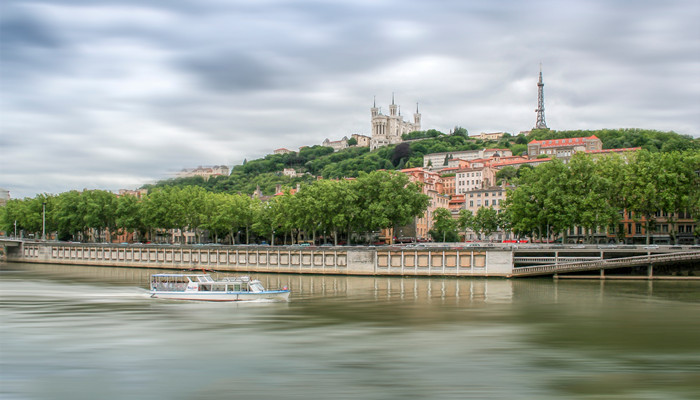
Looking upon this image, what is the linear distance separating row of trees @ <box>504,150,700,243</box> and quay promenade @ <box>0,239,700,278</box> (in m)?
8.87

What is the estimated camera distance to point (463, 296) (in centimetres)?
5066

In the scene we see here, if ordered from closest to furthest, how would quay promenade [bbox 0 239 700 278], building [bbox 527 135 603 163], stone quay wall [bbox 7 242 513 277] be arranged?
1. quay promenade [bbox 0 239 700 278]
2. stone quay wall [bbox 7 242 513 277]
3. building [bbox 527 135 603 163]

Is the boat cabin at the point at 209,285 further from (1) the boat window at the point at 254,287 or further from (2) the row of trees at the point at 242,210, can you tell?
(2) the row of trees at the point at 242,210

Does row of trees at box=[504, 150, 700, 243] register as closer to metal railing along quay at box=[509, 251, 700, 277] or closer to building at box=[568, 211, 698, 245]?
building at box=[568, 211, 698, 245]

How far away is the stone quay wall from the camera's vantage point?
6831 cm

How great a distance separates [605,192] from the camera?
82.5 meters

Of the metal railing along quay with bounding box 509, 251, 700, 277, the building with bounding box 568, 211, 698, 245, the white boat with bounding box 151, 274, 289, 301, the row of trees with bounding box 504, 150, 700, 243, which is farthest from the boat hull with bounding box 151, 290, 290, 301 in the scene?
the building with bounding box 568, 211, 698, 245

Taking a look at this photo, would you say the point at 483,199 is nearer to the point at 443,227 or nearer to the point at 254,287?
the point at 443,227

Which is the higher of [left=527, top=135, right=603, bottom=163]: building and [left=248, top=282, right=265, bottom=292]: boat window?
[left=527, top=135, right=603, bottom=163]: building

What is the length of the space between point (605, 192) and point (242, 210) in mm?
63033

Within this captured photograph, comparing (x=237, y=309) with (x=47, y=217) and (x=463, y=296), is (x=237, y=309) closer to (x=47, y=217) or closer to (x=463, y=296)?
(x=463, y=296)

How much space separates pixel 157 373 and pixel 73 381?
3166mm

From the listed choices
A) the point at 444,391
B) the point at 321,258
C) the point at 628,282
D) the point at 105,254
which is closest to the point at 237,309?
the point at 444,391

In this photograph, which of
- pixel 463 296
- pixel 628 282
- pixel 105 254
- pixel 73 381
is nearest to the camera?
pixel 73 381
